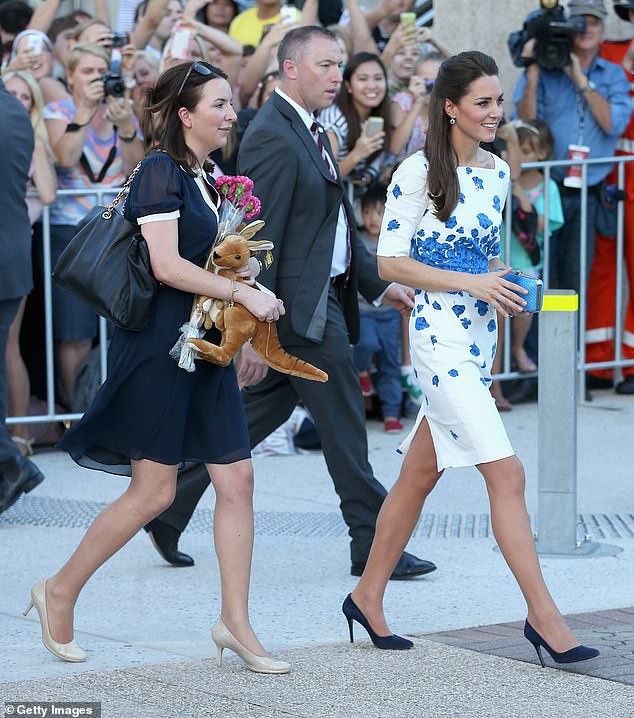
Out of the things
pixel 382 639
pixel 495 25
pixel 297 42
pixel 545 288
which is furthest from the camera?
pixel 495 25

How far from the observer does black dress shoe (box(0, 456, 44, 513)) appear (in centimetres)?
650

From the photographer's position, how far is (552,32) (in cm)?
938

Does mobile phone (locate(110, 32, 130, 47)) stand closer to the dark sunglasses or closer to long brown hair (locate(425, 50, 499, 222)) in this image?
the dark sunglasses

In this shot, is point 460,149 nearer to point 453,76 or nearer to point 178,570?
point 453,76

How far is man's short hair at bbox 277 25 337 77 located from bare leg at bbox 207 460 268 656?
1.98 m

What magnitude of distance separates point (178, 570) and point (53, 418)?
2343 mm

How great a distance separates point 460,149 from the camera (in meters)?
4.60

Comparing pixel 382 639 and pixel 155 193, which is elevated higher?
pixel 155 193

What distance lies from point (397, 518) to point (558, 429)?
59.4 inches

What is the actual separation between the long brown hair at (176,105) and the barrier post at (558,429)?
6.35ft

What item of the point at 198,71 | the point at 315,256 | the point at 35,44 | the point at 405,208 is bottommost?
the point at 315,256

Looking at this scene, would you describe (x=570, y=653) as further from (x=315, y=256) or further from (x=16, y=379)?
(x=16, y=379)

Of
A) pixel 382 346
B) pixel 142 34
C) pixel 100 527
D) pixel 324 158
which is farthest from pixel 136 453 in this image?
pixel 142 34

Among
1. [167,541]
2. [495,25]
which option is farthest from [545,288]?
[167,541]
